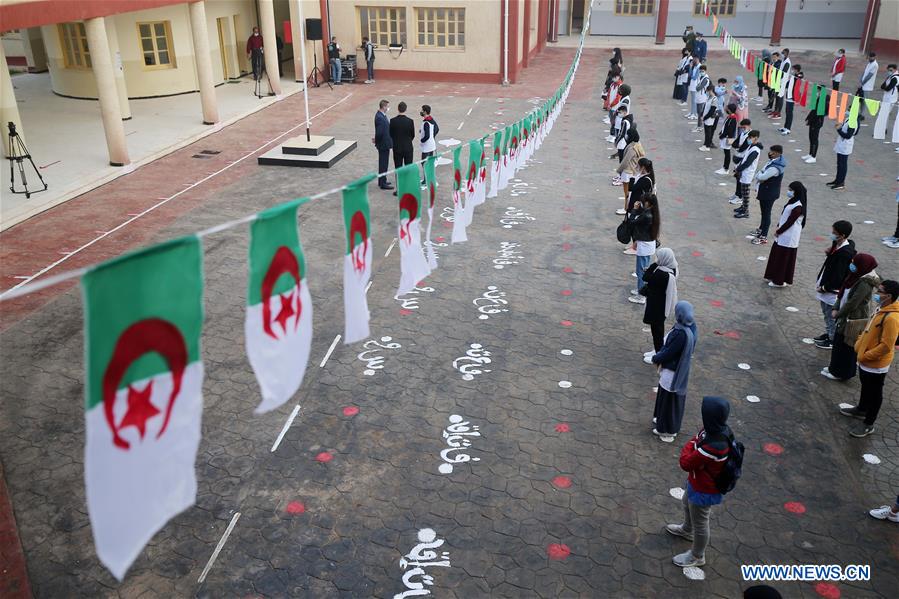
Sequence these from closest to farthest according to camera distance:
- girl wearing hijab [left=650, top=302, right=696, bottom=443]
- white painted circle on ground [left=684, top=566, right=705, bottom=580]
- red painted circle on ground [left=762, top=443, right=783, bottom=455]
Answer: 1. white painted circle on ground [left=684, top=566, right=705, bottom=580]
2. girl wearing hijab [left=650, top=302, right=696, bottom=443]
3. red painted circle on ground [left=762, top=443, right=783, bottom=455]

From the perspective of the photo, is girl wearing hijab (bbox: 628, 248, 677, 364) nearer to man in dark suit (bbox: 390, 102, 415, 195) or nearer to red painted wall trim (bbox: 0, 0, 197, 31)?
man in dark suit (bbox: 390, 102, 415, 195)

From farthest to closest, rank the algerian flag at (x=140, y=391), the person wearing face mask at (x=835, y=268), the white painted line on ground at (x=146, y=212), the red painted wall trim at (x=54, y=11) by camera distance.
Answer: the red painted wall trim at (x=54, y=11) → the white painted line on ground at (x=146, y=212) → the person wearing face mask at (x=835, y=268) → the algerian flag at (x=140, y=391)

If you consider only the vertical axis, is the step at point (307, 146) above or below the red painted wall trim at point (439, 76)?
below

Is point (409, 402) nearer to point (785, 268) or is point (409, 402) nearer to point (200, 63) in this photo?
point (785, 268)

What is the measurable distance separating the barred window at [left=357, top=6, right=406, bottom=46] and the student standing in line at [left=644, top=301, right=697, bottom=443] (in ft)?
82.7

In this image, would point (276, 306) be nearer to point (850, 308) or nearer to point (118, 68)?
point (850, 308)

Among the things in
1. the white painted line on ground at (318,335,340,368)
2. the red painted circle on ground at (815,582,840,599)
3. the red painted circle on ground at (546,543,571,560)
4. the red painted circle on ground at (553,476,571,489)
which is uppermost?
the white painted line on ground at (318,335,340,368)

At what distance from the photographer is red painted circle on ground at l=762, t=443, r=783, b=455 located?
759 centimetres

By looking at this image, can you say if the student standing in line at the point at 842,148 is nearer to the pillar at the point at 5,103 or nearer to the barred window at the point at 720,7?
the pillar at the point at 5,103

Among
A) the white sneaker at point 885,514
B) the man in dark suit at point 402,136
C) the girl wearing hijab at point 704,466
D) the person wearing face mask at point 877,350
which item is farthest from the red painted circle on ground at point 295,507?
the man in dark suit at point 402,136

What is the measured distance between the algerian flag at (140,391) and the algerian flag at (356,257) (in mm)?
2257

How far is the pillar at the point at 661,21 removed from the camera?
38531 mm

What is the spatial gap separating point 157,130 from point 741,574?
2019 centimetres

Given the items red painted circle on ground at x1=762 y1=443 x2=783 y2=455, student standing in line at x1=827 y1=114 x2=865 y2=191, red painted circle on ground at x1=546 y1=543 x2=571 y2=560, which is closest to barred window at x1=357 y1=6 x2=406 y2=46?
student standing in line at x1=827 y1=114 x2=865 y2=191
